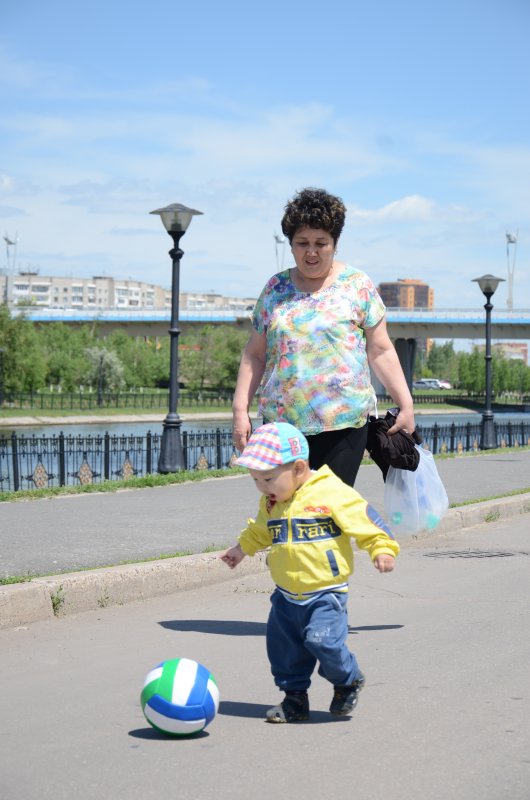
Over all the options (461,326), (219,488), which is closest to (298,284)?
(219,488)

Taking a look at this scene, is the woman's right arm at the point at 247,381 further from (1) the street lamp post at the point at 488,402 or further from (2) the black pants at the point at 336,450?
(1) the street lamp post at the point at 488,402

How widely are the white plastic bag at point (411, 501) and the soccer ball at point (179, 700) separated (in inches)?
67.1

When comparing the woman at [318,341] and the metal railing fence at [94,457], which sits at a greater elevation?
the woman at [318,341]

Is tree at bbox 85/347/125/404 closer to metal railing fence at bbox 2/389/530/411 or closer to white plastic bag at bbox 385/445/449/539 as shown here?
metal railing fence at bbox 2/389/530/411

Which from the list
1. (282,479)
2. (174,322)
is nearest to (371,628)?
(282,479)

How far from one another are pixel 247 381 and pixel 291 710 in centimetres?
174

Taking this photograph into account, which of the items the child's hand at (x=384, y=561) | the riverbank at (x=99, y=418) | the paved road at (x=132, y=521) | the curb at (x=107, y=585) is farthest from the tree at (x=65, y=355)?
the child's hand at (x=384, y=561)

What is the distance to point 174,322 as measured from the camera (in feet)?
55.6

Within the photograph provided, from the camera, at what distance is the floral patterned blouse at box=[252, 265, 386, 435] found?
16.3 feet

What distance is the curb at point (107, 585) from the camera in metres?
5.98

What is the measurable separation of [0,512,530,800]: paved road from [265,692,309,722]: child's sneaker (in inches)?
2.1

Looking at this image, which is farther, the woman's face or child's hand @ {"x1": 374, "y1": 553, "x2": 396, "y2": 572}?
the woman's face

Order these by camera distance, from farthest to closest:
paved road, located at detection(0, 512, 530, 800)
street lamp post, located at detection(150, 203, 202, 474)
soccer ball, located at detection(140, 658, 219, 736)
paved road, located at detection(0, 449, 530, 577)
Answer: street lamp post, located at detection(150, 203, 202, 474) → paved road, located at detection(0, 449, 530, 577) → soccer ball, located at detection(140, 658, 219, 736) → paved road, located at detection(0, 512, 530, 800)

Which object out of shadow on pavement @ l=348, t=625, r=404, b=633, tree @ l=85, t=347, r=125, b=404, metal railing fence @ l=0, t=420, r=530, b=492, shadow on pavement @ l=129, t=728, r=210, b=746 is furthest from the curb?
tree @ l=85, t=347, r=125, b=404
